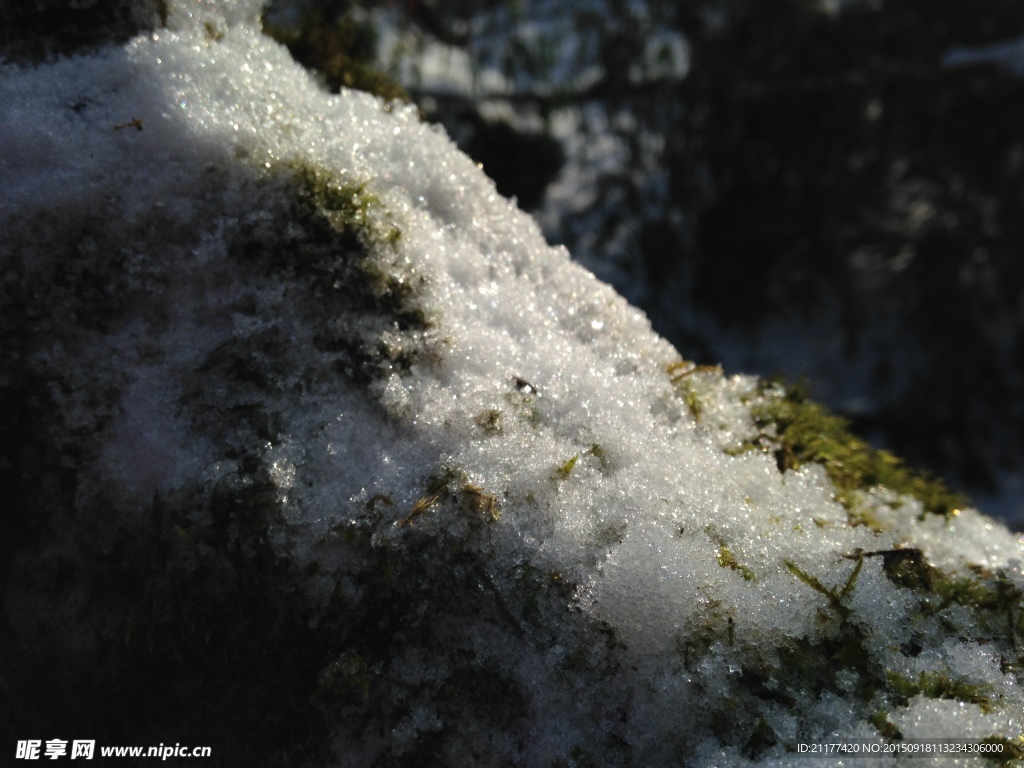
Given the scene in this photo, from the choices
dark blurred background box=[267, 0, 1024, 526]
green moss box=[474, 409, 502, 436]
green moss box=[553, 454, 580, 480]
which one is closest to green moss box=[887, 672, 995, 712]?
green moss box=[553, 454, 580, 480]

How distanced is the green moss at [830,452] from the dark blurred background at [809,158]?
2688 mm

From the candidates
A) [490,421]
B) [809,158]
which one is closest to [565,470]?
[490,421]

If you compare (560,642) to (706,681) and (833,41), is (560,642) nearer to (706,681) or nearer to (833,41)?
(706,681)

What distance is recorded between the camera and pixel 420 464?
121 centimetres

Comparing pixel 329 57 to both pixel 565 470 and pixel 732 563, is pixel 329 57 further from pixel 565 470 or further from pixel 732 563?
pixel 732 563

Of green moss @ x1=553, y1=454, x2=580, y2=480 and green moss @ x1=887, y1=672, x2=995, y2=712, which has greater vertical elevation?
green moss @ x1=553, y1=454, x2=580, y2=480

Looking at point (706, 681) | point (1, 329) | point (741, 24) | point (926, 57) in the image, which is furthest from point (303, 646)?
point (926, 57)

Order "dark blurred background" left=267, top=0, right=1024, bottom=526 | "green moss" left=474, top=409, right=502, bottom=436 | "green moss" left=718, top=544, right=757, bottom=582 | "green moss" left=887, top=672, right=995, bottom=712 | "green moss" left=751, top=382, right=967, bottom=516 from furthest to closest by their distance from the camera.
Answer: "dark blurred background" left=267, top=0, right=1024, bottom=526 < "green moss" left=751, top=382, right=967, bottom=516 < "green moss" left=474, top=409, right=502, bottom=436 < "green moss" left=718, top=544, right=757, bottom=582 < "green moss" left=887, top=672, right=995, bottom=712

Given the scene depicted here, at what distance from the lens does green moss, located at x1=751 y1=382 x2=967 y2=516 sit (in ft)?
4.75

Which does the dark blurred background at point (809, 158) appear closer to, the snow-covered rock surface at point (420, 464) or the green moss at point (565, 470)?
the snow-covered rock surface at point (420, 464)

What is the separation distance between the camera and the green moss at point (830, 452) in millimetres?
1448

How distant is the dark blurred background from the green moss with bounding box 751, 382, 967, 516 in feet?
8.82

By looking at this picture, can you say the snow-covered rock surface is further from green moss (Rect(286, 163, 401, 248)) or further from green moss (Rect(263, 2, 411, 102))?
green moss (Rect(263, 2, 411, 102))

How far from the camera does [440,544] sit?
1149 mm
